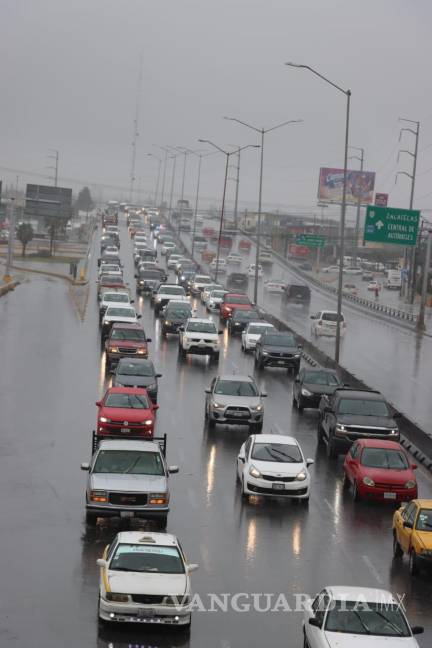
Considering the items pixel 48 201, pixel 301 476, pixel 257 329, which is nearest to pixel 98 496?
pixel 301 476

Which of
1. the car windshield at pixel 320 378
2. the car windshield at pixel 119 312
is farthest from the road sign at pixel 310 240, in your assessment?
the car windshield at pixel 320 378

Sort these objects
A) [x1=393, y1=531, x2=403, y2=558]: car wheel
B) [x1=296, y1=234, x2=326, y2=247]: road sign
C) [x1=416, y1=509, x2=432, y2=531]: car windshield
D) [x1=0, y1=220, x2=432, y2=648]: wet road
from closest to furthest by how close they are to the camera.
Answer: [x1=0, y1=220, x2=432, y2=648]: wet road < [x1=416, y1=509, x2=432, y2=531]: car windshield < [x1=393, y1=531, x2=403, y2=558]: car wheel < [x1=296, y1=234, x2=326, y2=247]: road sign

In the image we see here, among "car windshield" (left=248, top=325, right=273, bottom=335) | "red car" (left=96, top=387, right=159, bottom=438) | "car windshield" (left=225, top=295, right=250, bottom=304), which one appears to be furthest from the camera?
"car windshield" (left=225, top=295, right=250, bottom=304)

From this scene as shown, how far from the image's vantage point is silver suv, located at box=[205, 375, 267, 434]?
3198 centimetres

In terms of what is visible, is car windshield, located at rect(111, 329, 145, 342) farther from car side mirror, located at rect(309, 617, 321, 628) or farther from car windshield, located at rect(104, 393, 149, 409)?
car side mirror, located at rect(309, 617, 321, 628)

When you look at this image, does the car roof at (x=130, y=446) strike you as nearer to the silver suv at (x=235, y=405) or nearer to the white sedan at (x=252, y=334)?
the silver suv at (x=235, y=405)

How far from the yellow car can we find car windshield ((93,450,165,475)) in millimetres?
4363

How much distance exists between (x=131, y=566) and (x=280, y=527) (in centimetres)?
693

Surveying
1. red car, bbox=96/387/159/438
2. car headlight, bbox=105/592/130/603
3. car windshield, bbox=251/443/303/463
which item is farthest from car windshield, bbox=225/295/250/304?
car headlight, bbox=105/592/130/603

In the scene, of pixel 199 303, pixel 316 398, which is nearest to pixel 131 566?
pixel 316 398

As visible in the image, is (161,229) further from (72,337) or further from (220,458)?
(220,458)

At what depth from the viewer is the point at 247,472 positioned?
78.3 ft

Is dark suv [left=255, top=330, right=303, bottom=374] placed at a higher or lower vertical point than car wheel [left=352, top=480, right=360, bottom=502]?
higher

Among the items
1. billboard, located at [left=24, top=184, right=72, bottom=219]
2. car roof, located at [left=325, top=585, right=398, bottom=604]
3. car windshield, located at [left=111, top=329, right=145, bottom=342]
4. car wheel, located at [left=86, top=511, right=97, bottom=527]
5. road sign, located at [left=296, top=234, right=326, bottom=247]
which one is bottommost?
car wheel, located at [left=86, top=511, right=97, bottom=527]
